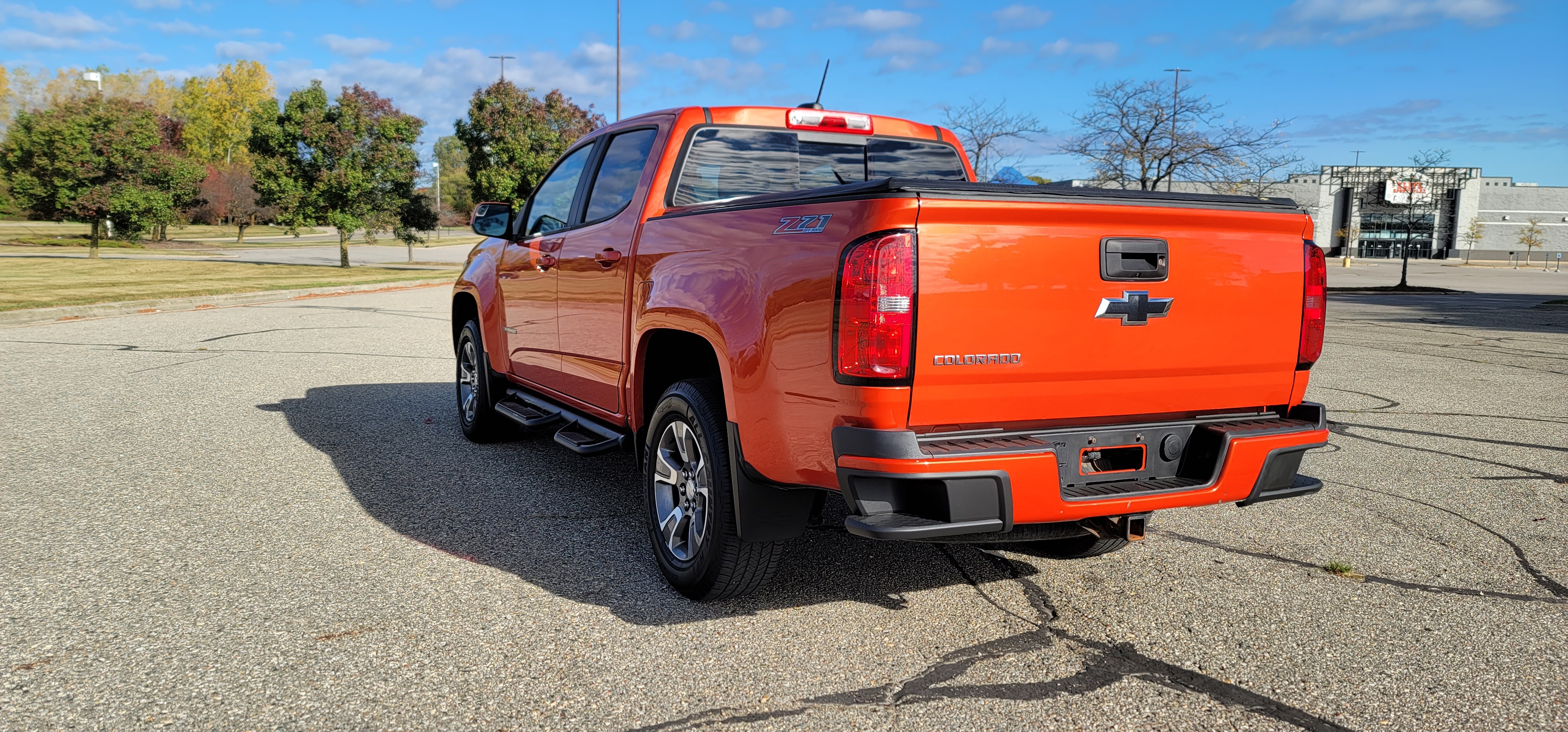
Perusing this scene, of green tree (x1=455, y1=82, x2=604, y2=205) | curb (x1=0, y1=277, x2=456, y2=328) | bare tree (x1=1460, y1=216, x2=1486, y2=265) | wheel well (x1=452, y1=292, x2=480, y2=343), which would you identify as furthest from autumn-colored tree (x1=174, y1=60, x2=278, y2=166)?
bare tree (x1=1460, y1=216, x2=1486, y2=265)

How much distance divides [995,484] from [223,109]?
318ft

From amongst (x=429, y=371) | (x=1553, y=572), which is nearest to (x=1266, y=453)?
(x=1553, y=572)

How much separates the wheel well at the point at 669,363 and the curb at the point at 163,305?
14.6 metres

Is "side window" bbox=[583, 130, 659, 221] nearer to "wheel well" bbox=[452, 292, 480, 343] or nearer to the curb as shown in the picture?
"wheel well" bbox=[452, 292, 480, 343]

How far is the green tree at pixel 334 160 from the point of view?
3216 centimetres

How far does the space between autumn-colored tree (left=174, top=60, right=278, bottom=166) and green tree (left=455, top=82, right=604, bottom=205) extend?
55.8 metres

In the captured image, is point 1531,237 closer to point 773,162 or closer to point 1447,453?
point 1447,453

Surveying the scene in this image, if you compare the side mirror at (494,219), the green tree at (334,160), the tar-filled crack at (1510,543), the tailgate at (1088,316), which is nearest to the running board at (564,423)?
the side mirror at (494,219)

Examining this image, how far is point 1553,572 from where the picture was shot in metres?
4.49

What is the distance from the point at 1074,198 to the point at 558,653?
7.35 ft

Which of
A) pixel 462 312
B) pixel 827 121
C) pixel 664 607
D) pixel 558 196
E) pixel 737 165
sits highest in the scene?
pixel 827 121

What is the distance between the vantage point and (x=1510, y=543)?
4.91 meters

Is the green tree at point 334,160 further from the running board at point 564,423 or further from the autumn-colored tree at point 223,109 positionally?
the autumn-colored tree at point 223,109

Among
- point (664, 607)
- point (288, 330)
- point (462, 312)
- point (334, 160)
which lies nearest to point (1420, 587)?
point (664, 607)
